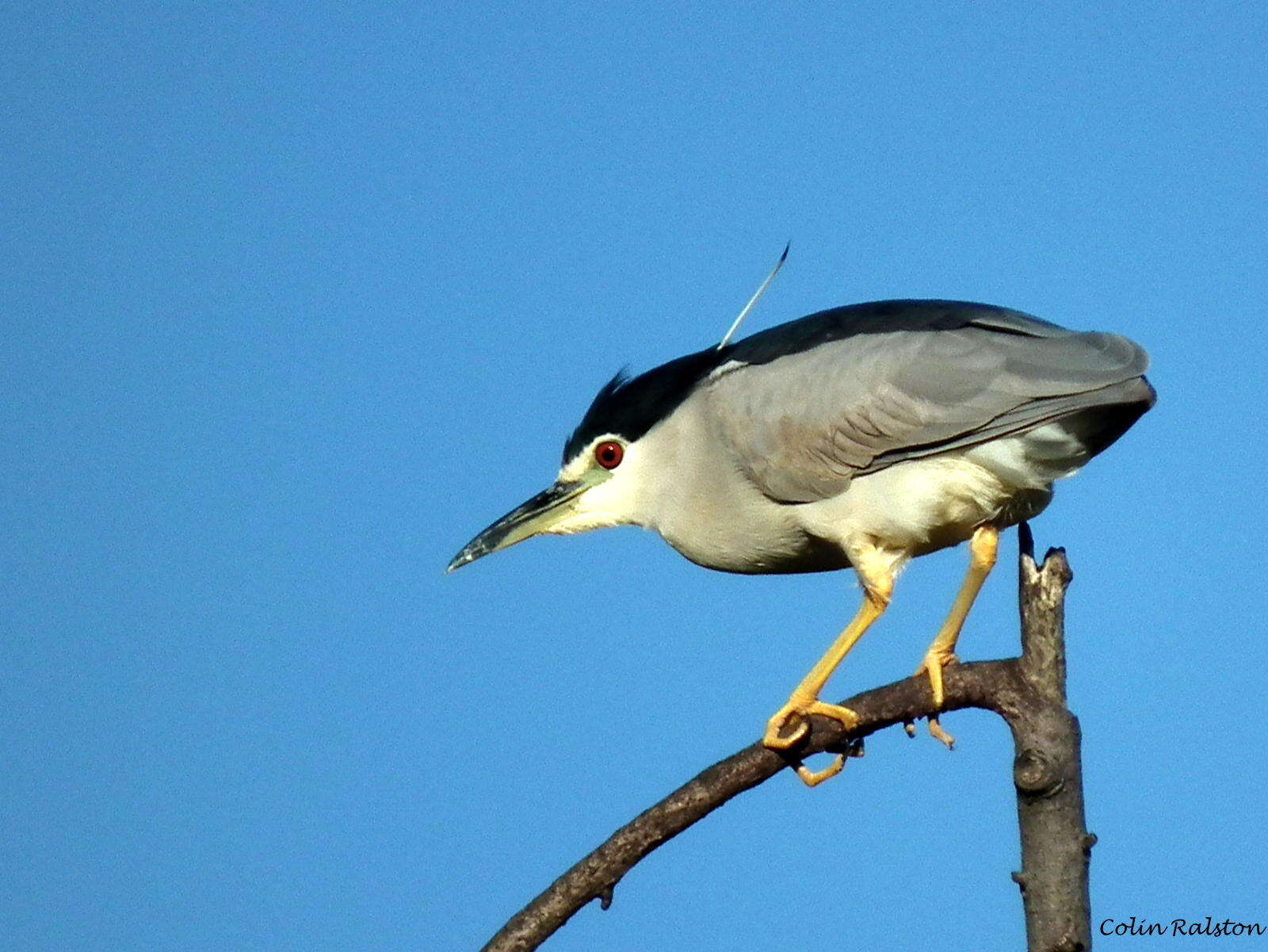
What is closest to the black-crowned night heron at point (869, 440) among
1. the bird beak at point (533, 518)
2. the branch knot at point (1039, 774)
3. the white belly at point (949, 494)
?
the white belly at point (949, 494)

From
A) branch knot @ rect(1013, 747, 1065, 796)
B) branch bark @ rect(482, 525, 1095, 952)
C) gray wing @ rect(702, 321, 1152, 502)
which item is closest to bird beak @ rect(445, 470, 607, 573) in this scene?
gray wing @ rect(702, 321, 1152, 502)

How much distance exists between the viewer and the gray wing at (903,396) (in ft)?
10.5

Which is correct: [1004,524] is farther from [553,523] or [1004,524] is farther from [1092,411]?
[553,523]

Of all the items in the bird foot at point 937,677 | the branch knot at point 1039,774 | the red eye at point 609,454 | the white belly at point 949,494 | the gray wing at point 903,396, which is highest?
the red eye at point 609,454

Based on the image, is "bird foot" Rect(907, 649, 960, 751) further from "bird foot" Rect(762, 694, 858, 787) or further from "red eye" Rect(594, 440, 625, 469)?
"red eye" Rect(594, 440, 625, 469)

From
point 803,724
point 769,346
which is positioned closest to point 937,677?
point 803,724

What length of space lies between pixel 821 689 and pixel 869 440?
56cm

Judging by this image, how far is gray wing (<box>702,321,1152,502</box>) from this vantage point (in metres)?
3.19

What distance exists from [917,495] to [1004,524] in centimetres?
27

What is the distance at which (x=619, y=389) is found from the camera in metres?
3.89

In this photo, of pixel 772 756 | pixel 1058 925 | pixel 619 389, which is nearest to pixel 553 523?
pixel 619 389

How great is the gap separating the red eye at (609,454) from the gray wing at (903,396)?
309 mm

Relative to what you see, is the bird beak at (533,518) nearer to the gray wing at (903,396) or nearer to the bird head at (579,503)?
the bird head at (579,503)

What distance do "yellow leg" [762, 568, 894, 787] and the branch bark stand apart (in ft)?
0.60
